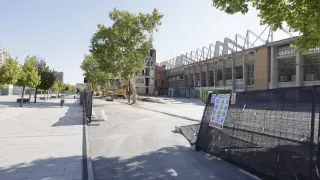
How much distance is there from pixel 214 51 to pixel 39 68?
3540 centimetres

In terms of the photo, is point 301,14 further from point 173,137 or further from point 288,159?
point 173,137

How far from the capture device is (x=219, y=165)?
596 cm

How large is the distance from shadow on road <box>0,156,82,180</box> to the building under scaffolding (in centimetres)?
2572

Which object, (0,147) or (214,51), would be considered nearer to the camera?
(0,147)

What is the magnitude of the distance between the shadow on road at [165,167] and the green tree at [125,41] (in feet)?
89.4

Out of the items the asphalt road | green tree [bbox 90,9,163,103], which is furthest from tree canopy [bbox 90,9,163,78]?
the asphalt road

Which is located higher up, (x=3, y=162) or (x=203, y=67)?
(x=203, y=67)

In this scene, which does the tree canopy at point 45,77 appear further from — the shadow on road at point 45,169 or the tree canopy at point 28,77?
the shadow on road at point 45,169

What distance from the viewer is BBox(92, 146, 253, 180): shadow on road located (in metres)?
5.28

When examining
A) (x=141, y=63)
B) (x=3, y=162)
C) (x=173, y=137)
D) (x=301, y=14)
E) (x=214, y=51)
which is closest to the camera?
(x=3, y=162)

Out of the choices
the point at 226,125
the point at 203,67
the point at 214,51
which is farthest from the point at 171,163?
the point at 203,67

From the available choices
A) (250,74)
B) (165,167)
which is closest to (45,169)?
(165,167)

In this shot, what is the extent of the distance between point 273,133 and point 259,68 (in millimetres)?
38812

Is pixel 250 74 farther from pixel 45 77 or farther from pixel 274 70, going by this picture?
pixel 45 77
